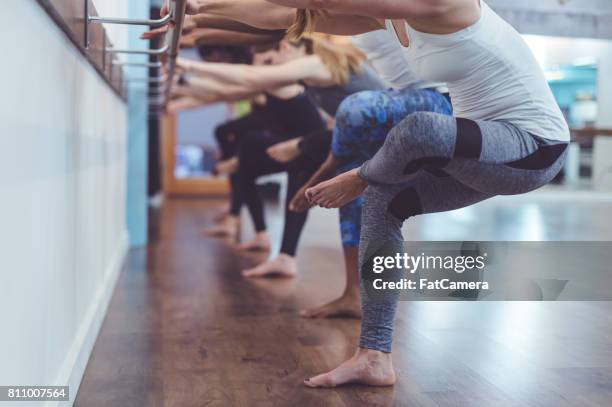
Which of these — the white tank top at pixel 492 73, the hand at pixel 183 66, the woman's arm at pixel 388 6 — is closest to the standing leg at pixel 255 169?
the hand at pixel 183 66

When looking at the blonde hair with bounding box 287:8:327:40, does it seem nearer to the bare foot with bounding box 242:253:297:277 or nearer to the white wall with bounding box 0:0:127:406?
the white wall with bounding box 0:0:127:406

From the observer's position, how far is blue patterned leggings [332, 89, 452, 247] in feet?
6.71

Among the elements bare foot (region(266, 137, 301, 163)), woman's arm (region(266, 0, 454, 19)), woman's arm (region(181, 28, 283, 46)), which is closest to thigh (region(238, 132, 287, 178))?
bare foot (region(266, 137, 301, 163))

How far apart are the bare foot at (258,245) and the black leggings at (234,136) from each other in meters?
0.76

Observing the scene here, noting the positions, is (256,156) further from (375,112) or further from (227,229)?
(375,112)

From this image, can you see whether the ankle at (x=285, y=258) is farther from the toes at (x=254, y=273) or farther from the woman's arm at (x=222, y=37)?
the woman's arm at (x=222, y=37)

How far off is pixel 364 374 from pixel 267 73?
5.33 feet

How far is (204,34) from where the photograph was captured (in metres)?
2.32

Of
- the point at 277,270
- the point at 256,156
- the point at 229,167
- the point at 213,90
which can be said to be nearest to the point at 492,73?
the point at 277,270

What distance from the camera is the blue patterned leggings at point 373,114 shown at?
204 centimetres

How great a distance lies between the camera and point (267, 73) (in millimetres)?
2994

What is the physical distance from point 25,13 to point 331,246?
333 centimetres

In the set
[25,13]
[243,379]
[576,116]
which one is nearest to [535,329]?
[243,379]

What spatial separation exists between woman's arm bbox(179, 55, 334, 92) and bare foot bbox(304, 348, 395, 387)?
1.34 meters
